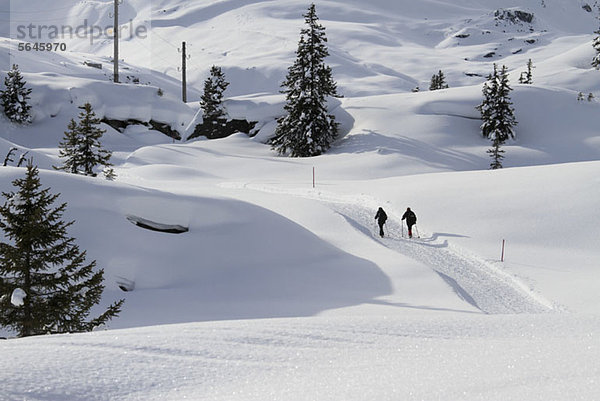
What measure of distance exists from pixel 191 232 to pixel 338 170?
1888cm

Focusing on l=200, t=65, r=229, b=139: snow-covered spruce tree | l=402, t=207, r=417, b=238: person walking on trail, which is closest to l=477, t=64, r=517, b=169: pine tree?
l=402, t=207, r=417, b=238: person walking on trail

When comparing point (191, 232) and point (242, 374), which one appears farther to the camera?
point (191, 232)

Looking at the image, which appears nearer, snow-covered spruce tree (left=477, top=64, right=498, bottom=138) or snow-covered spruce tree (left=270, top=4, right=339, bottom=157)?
snow-covered spruce tree (left=270, top=4, right=339, bottom=157)

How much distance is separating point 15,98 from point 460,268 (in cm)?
3614

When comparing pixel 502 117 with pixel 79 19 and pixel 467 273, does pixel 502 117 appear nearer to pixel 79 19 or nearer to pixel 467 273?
pixel 467 273

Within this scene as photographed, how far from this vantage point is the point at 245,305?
1254cm

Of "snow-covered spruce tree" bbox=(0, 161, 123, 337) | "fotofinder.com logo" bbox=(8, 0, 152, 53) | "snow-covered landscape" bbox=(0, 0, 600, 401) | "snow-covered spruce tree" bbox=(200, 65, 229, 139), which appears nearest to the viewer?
"snow-covered landscape" bbox=(0, 0, 600, 401)

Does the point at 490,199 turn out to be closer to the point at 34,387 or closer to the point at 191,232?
the point at 191,232

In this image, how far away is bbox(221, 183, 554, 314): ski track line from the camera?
13.7m

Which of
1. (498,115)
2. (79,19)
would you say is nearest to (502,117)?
(498,115)

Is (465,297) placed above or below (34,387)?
below

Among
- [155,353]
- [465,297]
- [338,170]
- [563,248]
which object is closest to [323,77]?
[338,170]

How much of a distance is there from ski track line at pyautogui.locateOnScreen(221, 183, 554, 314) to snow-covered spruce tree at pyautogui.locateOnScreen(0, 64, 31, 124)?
91.9 ft

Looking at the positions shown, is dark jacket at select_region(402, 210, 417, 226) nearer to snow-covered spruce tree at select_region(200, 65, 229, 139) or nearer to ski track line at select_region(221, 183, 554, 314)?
ski track line at select_region(221, 183, 554, 314)
